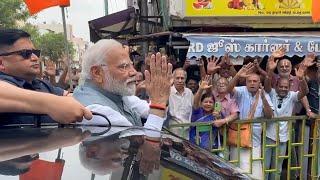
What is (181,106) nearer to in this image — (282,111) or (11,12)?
(282,111)

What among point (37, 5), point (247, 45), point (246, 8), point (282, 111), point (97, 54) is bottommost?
point (282, 111)

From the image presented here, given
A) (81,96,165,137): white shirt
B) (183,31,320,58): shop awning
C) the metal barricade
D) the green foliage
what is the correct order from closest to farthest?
(81,96,165,137): white shirt < the metal barricade < (183,31,320,58): shop awning < the green foliage

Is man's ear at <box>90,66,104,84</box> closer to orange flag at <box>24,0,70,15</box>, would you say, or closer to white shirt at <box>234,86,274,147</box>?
white shirt at <box>234,86,274,147</box>

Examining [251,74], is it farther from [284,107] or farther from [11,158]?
[11,158]

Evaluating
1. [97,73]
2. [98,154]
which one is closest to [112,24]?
[97,73]

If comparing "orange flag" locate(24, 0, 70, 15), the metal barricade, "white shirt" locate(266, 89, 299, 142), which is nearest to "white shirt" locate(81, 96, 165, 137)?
the metal barricade

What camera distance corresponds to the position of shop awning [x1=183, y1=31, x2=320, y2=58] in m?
9.20

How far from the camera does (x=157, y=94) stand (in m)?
2.88

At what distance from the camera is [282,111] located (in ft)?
19.7

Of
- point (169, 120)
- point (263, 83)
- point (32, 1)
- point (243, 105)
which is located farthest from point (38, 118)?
point (32, 1)

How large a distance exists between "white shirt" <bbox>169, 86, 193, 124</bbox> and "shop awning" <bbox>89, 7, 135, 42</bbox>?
21.7ft

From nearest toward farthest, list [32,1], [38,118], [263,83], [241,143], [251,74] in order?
1. [38,118]
2. [241,143]
3. [251,74]
4. [263,83]
5. [32,1]

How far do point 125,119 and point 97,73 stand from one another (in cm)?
41

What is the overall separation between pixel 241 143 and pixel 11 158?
4011mm
